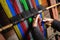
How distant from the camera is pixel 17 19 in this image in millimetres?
1759

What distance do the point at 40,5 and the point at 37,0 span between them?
0.11 metres

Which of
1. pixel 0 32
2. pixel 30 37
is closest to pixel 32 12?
pixel 30 37

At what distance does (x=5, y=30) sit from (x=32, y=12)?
1.73 ft

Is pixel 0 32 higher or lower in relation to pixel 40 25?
higher

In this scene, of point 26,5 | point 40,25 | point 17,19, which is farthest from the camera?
point 40,25

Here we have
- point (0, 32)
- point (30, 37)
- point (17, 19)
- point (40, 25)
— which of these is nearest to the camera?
point (0, 32)

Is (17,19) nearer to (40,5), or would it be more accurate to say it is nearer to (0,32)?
(0,32)

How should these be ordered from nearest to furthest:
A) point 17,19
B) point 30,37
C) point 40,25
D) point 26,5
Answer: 1. point 17,19
2. point 26,5
3. point 30,37
4. point 40,25

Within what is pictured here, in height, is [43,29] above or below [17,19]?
below

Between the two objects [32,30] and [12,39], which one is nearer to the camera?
[12,39]

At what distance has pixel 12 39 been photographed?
71.7 inches

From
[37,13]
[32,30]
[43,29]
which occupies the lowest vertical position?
[43,29]

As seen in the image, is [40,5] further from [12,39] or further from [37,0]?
[12,39]

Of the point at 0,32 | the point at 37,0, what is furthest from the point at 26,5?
the point at 0,32
